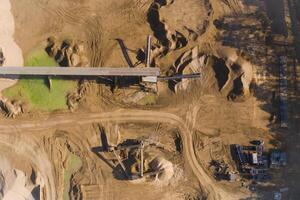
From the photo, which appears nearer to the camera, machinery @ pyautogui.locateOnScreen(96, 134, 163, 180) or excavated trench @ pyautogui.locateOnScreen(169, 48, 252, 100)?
excavated trench @ pyautogui.locateOnScreen(169, 48, 252, 100)

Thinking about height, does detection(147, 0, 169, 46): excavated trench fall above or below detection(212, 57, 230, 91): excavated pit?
above

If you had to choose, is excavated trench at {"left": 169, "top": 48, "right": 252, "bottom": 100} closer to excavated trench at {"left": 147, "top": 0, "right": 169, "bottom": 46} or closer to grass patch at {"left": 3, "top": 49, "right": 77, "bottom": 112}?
excavated trench at {"left": 147, "top": 0, "right": 169, "bottom": 46}

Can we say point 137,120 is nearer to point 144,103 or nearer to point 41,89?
point 144,103

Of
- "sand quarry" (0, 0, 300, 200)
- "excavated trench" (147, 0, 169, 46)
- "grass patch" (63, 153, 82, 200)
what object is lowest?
"grass patch" (63, 153, 82, 200)

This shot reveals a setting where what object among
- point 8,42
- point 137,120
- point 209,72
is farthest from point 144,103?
point 8,42

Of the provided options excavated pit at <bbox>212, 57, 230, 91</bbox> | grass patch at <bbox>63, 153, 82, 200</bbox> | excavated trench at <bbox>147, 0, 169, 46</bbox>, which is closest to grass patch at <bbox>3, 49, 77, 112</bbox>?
grass patch at <bbox>63, 153, 82, 200</bbox>

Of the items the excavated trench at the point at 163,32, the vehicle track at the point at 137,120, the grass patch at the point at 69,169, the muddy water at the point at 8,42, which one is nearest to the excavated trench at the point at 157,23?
the excavated trench at the point at 163,32
